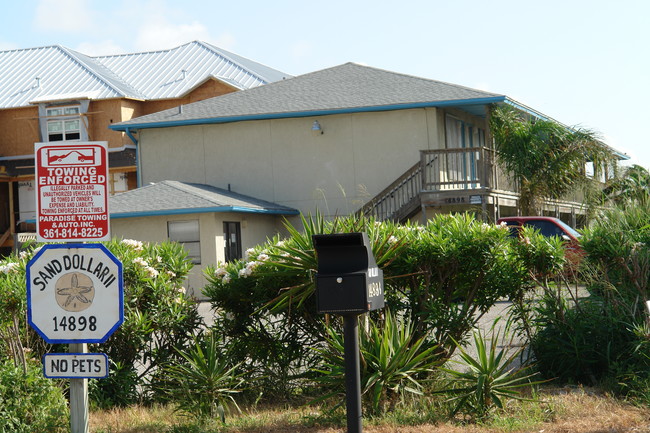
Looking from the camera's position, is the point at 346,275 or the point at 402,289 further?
the point at 402,289

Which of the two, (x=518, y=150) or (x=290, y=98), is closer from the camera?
(x=518, y=150)

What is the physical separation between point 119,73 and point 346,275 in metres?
37.6

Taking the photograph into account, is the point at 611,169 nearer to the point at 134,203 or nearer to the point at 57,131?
the point at 134,203

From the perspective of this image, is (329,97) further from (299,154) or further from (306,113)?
(299,154)

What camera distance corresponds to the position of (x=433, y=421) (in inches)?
269

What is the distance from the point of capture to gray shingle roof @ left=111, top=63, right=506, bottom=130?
25938 mm

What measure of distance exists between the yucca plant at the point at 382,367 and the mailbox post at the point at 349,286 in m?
1.42

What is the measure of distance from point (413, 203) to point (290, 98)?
6.61 meters

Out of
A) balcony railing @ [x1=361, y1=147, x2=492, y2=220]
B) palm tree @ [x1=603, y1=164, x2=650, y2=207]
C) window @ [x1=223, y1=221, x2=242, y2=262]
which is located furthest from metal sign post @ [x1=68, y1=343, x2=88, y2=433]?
window @ [x1=223, y1=221, x2=242, y2=262]

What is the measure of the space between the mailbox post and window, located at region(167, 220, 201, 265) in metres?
19.8

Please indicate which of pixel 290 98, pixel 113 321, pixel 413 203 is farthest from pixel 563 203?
pixel 113 321

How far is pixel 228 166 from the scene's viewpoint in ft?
92.7

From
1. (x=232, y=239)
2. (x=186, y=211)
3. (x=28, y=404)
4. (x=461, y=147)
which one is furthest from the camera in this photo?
(x=461, y=147)

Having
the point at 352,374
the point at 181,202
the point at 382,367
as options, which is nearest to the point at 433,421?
the point at 382,367
